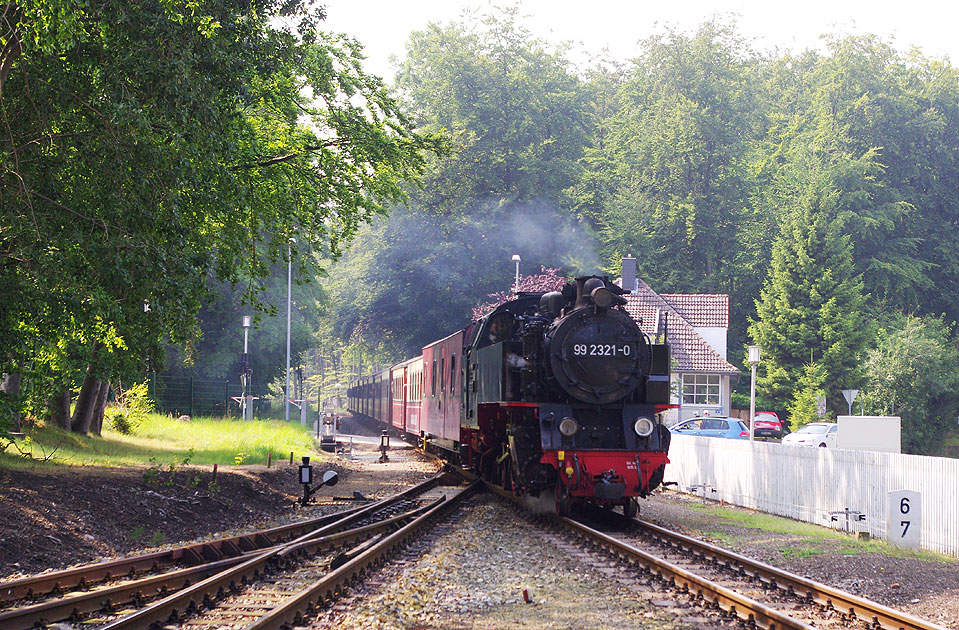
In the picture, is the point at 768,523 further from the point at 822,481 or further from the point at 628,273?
the point at 628,273

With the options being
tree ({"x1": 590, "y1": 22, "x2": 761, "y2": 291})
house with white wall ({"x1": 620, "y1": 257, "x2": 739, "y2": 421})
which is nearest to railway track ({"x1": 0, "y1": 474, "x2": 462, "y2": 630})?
house with white wall ({"x1": 620, "y1": 257, "x2": 739, "y2": 421})

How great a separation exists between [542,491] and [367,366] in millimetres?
91736

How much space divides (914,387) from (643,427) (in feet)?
106

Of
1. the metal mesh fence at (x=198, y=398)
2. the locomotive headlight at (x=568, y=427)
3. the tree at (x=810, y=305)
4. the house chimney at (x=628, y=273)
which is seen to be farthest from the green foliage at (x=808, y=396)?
the locomotive headlight at (x=568, y=427)

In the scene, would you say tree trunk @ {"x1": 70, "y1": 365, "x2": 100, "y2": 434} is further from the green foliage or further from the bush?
the green foliage

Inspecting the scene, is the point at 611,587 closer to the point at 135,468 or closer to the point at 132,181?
the point at 132,181

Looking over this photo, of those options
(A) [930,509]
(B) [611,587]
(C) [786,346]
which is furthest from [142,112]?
(C) [786,346]

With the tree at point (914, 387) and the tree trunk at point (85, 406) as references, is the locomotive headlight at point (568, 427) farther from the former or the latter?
the tree at point (914, 387)

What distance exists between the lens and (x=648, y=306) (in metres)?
42.8

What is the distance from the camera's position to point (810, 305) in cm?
4703

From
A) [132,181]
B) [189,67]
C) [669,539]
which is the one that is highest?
[189,67]

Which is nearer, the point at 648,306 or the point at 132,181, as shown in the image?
the point at 132,181

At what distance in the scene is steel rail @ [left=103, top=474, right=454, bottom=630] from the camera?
21.5 ft

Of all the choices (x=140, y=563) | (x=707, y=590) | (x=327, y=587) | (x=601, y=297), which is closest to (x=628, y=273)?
(x=601, y=297)
